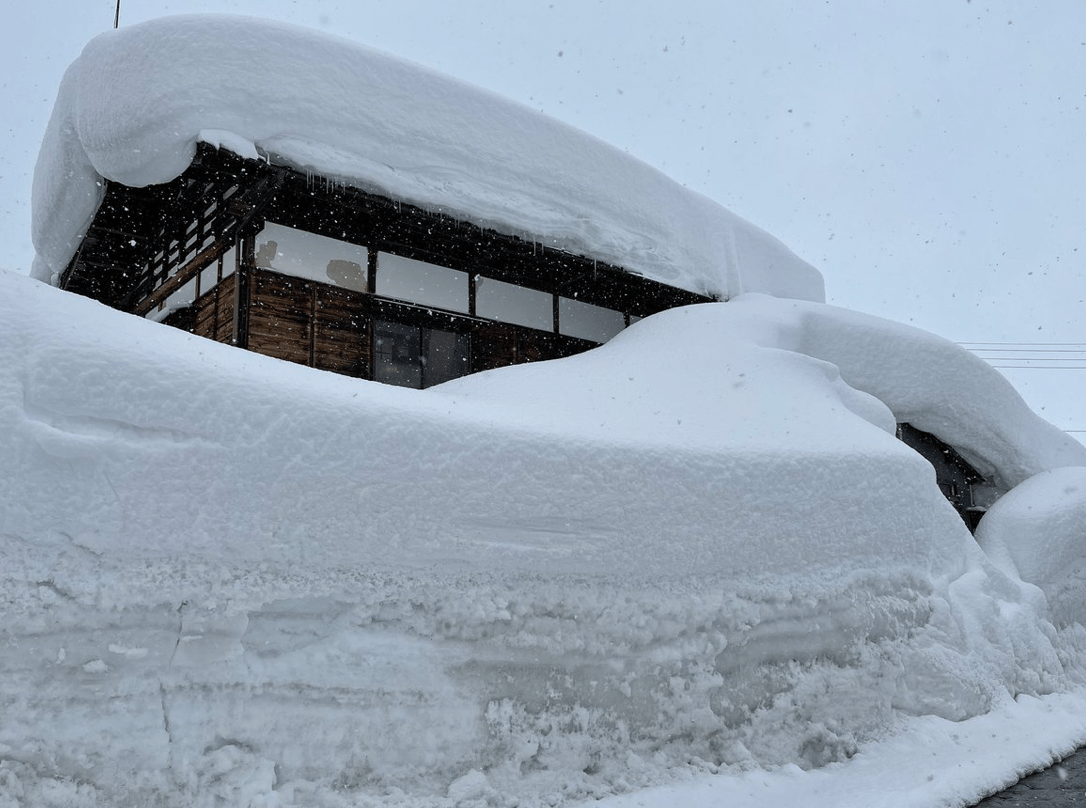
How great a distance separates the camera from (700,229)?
9883 millimetres

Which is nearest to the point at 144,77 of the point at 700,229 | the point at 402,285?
the point at 402,285

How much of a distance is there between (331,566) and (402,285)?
219 inches

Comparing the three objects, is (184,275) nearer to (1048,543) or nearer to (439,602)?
(439,602)

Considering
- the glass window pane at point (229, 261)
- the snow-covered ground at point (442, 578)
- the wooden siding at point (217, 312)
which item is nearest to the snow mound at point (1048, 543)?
the snow-covered ground at point (442, 578)

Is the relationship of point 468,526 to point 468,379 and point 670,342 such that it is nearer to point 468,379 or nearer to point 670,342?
point 468,379

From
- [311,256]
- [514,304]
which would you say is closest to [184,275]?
[311,256]

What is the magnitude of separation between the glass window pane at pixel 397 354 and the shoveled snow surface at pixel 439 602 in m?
3.33

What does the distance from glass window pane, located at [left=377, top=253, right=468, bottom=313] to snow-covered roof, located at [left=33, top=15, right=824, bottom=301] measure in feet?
3.47

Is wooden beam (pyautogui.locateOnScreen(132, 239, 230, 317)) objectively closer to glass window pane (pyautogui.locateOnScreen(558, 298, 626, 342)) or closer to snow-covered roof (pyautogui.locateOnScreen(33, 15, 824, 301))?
snow-covered roof (pyautogui.locateOnScreen(33, 15, 824, 301))

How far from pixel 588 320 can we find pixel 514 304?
1237 mm

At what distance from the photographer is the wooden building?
7.42 meters

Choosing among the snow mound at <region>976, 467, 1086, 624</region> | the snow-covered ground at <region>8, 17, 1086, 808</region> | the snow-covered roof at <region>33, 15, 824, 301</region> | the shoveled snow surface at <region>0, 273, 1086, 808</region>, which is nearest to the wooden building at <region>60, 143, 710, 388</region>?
the snow-covered roof at <region>33, 15, 824, 301</region>

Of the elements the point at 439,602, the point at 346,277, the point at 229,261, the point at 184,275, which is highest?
the point at 184,275

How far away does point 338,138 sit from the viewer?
6.91 metres
